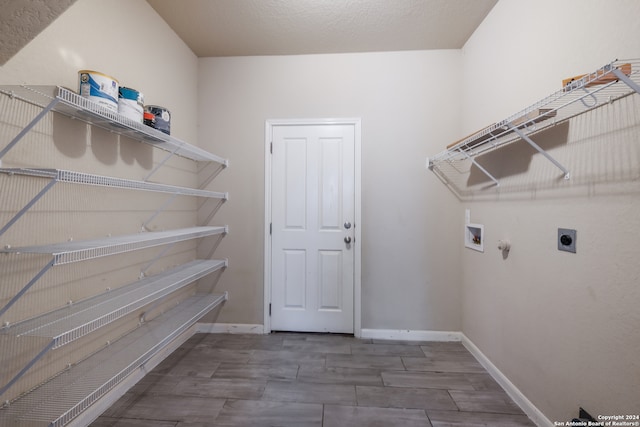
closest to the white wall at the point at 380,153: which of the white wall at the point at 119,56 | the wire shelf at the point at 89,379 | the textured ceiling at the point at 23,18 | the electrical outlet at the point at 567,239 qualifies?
the white wall at the point at 119,56

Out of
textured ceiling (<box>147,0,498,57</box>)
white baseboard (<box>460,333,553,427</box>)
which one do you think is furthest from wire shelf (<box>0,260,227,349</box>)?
white baseboard (<box>460,333,553,427</box>)

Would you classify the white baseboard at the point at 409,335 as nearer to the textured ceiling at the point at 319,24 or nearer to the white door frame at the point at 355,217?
the white door frame at the point at 355,217

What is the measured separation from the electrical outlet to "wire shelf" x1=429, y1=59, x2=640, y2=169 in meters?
0.51

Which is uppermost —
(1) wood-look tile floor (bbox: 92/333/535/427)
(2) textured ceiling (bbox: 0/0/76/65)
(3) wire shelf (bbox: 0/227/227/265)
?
(2) textured ceiling (bbox: 0/0/76/65)

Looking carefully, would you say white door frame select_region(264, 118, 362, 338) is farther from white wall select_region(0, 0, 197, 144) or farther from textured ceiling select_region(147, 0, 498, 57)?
white wall select_region(0, 0, 197, 144)

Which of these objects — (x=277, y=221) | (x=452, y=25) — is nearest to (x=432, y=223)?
(x=277, y=221)

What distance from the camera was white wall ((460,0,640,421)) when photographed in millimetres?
1006

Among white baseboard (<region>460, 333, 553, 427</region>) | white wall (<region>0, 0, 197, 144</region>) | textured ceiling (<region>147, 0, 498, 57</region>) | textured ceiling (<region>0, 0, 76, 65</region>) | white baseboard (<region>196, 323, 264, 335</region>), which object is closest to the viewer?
textured ceiling (<region>0, 0, 76, 65</region>)

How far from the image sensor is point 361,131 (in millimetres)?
2395

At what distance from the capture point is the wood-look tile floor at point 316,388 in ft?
4.80

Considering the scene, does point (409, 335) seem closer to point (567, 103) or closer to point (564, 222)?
point (564, 222)

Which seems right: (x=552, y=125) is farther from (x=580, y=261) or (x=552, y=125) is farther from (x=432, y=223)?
(x=432, y=223)

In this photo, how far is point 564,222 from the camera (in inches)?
49.8

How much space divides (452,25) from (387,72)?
1.87 ft
